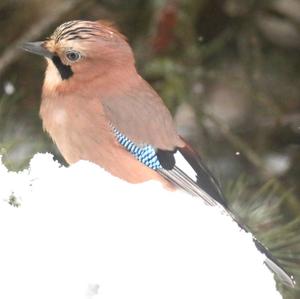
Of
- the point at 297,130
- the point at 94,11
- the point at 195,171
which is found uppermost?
the point at 195,171

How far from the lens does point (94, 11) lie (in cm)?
372

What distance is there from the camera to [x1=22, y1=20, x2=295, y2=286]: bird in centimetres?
219

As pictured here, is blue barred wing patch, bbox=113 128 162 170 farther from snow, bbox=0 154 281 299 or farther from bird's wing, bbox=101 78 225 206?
snow, bbox=0 154 281 299

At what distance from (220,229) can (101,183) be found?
0.49 feet

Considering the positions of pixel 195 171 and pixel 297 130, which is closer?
pixel 195 171

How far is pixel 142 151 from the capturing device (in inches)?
87.9

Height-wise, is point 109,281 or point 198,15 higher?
point 109,281

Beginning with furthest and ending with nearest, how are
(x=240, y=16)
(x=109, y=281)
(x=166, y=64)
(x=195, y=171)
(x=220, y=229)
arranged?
1. (x=240, y=16)
2. (x=166, y=64)
3. (x=195, y=171)
4. (x=220, y=229)
5. (x=109, y=281)

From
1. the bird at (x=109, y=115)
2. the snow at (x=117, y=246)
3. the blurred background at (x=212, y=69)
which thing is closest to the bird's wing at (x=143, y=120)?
the bird at (x=109, y=115)

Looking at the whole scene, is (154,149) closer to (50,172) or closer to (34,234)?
(50,172)

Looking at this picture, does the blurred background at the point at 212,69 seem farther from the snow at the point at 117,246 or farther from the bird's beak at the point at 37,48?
the snow at the point at 117,246

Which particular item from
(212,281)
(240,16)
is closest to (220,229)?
(212,281)

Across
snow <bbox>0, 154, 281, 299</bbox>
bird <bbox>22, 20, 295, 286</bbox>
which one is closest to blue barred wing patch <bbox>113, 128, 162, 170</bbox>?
bird <bbox>22, 20, 295, 286</bbox>

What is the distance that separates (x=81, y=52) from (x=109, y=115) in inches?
6.8
